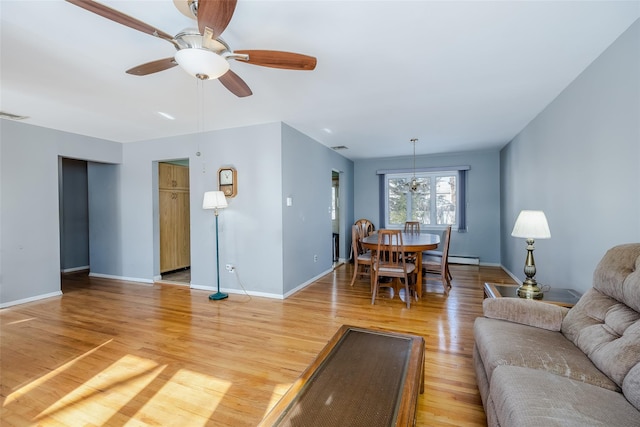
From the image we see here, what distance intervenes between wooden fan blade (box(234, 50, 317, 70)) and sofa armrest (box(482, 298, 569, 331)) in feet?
6.46

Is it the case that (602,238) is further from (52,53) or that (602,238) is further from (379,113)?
(52,53)

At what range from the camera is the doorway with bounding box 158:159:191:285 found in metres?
5.16

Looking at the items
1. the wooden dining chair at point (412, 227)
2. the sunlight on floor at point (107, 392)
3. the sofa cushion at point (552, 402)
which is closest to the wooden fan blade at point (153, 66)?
the sunlight on floor at point (107, 392)

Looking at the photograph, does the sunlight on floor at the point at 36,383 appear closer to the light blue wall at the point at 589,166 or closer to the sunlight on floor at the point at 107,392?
the sunlight on floor at the point at 107,392

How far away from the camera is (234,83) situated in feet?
6.93

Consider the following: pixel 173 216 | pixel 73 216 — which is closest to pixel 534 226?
pixel 173 216

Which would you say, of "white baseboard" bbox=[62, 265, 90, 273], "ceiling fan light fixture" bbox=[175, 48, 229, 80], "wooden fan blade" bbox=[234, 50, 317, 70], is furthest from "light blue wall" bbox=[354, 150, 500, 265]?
"white baseboard" bbox=[62, 265, 90, 273]

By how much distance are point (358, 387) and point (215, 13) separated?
1.90 metres

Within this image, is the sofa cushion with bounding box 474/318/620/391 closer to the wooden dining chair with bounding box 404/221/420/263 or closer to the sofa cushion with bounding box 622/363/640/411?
the sofa cushion with bounding box 622/363/640/411

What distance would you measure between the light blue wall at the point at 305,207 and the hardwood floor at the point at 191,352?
19.6 inches

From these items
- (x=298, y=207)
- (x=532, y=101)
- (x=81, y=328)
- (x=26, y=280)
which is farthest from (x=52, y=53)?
(x=532, y=101)

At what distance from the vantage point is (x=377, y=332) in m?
1.94

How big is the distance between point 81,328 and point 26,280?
5.61 ft

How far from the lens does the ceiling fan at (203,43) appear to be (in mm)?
1340
